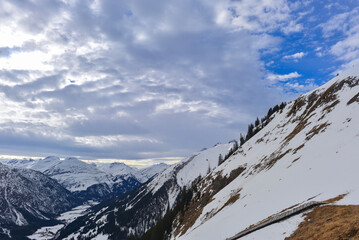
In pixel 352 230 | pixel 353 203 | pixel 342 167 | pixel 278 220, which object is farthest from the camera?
pixel 342 167

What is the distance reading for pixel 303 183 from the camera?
1134 inches

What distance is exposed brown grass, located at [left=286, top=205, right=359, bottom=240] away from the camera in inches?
518

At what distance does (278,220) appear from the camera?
2070 centimetres

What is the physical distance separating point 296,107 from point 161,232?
83.0 m

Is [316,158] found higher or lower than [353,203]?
higher

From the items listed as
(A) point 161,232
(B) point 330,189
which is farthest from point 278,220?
(A) point 161,232

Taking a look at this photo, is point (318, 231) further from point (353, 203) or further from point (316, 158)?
point (316, 158)

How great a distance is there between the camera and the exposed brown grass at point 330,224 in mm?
13147

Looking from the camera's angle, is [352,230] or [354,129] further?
[354,129]

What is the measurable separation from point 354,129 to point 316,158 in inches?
334

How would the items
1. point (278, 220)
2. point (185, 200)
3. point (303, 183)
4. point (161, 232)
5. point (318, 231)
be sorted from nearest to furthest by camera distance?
point (318, 231)
point (278, 220)
point (303, 183)
point (161, 232)
point (185, 200)

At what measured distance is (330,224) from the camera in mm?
14648

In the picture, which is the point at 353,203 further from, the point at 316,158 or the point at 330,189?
the point at 316,158

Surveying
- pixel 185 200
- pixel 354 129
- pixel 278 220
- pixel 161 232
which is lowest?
pixel 161 232
